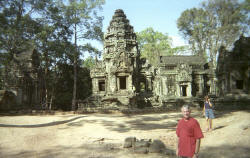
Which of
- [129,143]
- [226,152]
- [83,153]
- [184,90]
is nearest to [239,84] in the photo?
[184,90]

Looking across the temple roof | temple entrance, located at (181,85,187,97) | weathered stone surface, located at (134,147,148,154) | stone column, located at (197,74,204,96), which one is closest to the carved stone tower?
the temple roof

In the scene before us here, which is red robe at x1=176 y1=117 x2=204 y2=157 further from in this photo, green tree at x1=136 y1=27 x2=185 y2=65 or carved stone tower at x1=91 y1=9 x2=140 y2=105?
green tree at x1=136 y1=27 x2=185 y2=65

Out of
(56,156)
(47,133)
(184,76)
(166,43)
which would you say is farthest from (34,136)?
(166,43)

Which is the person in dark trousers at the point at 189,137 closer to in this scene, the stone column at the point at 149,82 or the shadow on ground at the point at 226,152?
the shadow on ground at the point at 226,152

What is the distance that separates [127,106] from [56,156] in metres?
13.8

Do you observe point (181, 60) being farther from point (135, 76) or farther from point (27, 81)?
point (27, 81)

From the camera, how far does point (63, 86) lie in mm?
24359

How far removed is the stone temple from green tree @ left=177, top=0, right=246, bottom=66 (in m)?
4.42

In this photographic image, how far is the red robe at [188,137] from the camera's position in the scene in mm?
3314

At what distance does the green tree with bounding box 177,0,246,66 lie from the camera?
1145 inches

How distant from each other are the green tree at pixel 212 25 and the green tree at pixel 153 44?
9.33 m

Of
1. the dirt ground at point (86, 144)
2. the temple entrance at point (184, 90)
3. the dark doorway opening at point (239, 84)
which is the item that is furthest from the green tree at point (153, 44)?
the dirt ground at point (86, 144)

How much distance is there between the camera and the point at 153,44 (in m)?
44.5

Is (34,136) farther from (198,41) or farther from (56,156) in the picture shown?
(198,41)
